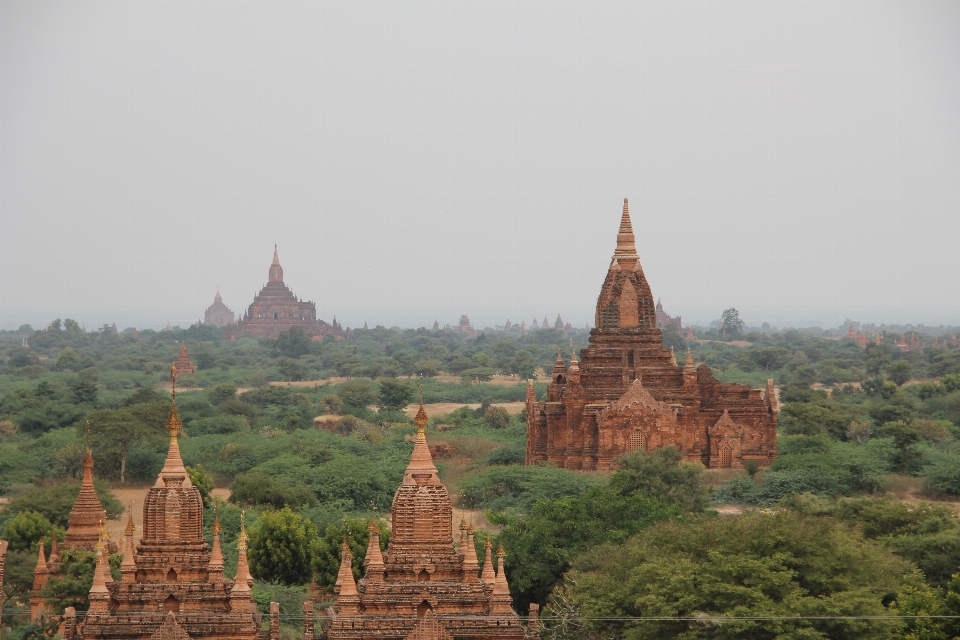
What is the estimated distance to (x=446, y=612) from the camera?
29.6 m

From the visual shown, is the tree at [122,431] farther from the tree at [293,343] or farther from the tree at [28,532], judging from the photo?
the tree at [293,343]

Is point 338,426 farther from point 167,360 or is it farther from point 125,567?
point 167,360

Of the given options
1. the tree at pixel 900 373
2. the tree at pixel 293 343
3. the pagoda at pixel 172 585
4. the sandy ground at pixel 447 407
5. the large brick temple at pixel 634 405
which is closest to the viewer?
the pagoda at pixel 172 585

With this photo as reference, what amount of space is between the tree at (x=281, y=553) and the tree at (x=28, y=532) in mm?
5824

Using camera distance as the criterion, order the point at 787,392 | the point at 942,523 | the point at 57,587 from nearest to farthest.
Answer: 1. the point at 57,587
2. the point at 942,523
3. the point at 787,392

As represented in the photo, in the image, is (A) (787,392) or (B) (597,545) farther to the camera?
(A) (787,392)

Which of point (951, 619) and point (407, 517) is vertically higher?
point (407, 517)

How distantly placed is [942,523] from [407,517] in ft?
56.3

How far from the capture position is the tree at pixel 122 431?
67.3m

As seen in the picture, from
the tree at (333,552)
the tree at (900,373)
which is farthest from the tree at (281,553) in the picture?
the tree at (900,373)

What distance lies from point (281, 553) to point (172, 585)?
13297 mm

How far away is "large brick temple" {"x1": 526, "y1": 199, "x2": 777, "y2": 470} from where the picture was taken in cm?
6191

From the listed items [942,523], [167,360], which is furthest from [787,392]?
[167,360]

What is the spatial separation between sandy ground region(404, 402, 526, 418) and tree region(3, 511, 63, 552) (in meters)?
52.3
